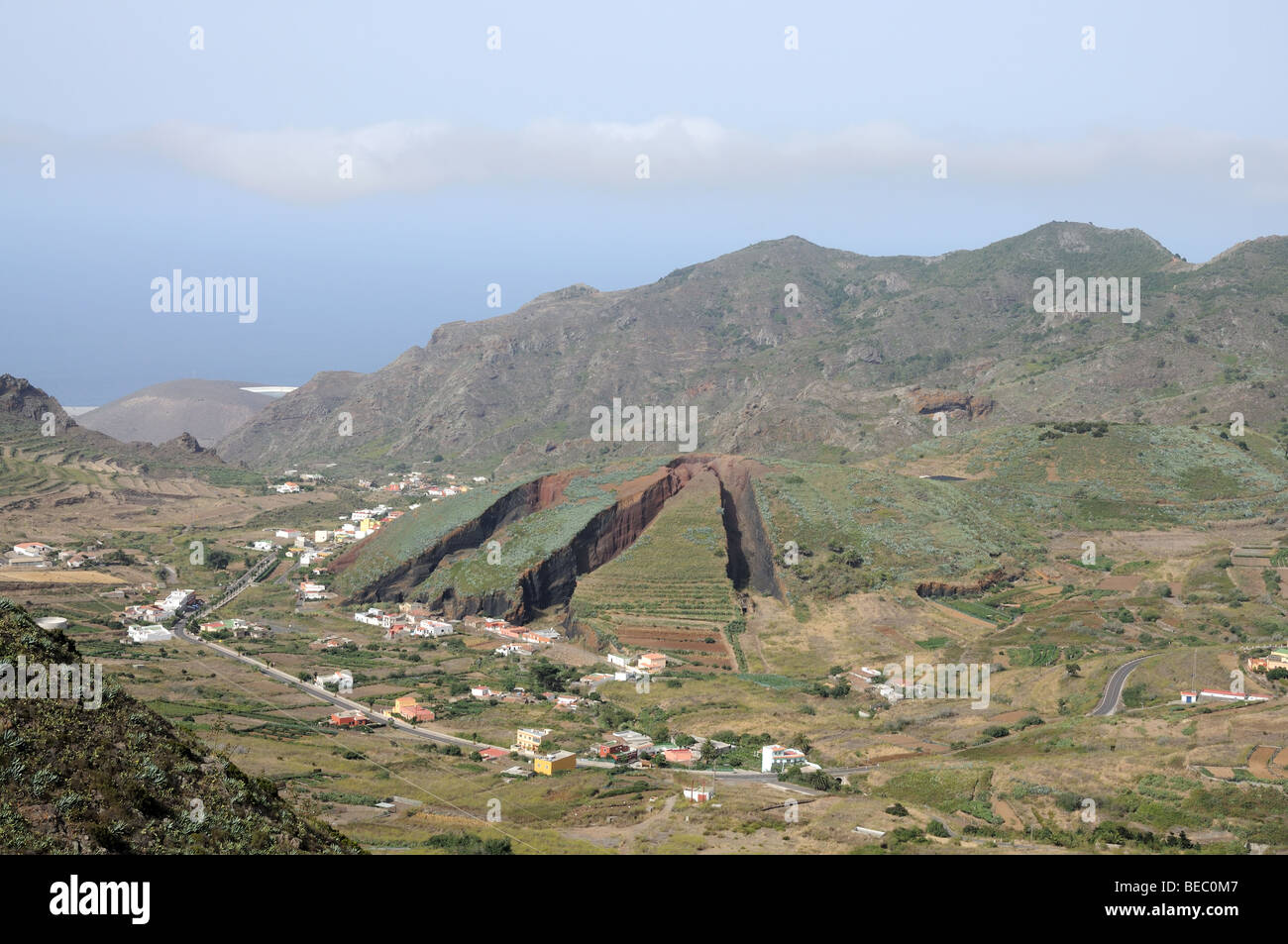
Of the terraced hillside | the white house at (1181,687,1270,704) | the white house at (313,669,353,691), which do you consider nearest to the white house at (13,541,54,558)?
the white house at (313,669,353,691)

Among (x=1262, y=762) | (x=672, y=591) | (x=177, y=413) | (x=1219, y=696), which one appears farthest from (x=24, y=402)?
(x=1262, y=762)

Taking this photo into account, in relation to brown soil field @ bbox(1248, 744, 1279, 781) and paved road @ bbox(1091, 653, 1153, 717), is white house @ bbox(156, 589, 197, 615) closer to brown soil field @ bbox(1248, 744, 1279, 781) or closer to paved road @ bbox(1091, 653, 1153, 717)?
paved road @ bbox(1091, 653, 1153, 717)

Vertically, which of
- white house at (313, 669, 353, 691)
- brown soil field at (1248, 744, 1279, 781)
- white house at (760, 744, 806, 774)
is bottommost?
white house at (760, 744, 806, 774)

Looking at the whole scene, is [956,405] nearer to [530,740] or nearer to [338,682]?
[338,682]

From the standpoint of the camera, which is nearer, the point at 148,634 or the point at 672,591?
the point at 148,634

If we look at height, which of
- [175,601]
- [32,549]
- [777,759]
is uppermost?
[32,549]

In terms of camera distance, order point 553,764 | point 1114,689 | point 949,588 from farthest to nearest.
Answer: point 949,588 → point 1114,689 → point 553,764

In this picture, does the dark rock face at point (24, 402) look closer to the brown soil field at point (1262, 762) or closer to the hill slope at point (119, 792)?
the hill slope at point (119, 792)

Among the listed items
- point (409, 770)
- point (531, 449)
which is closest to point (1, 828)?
point (409, 770)
